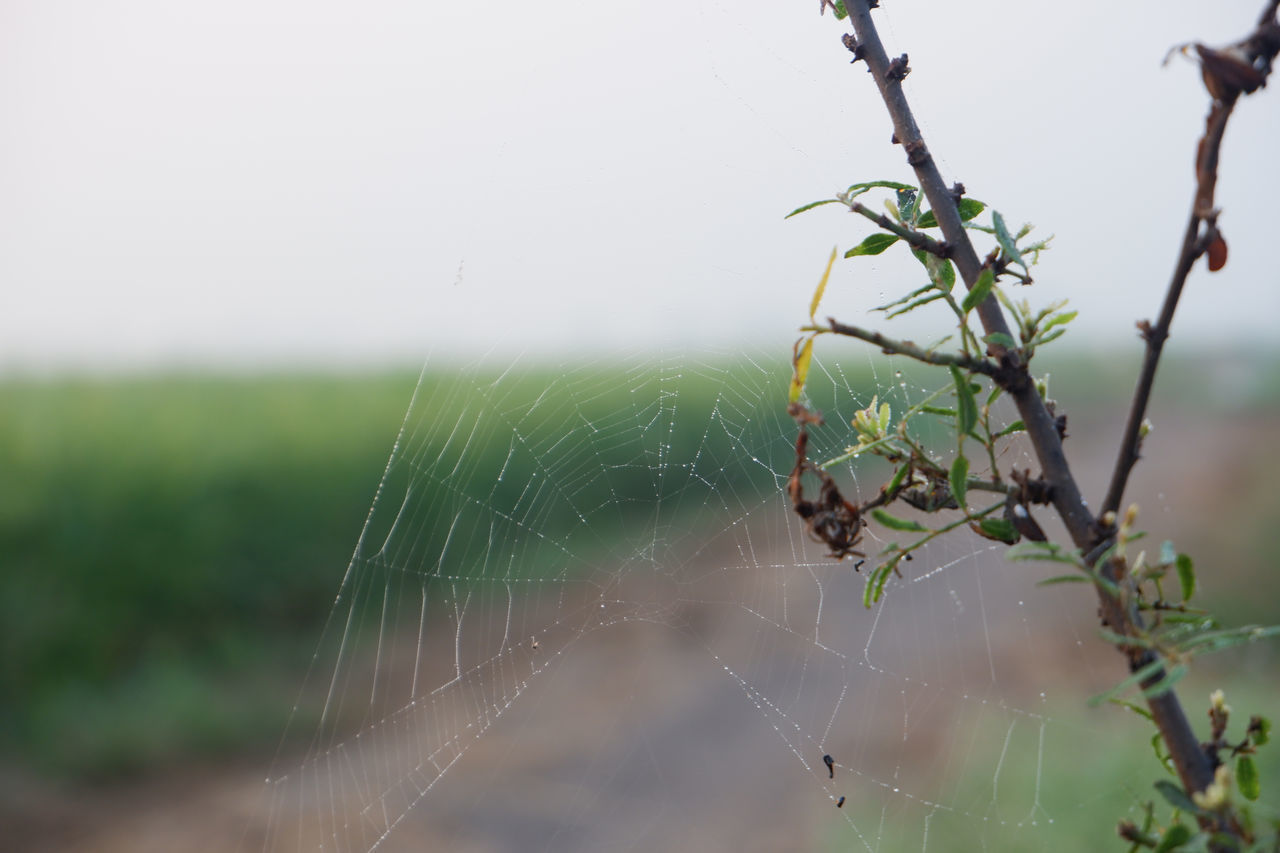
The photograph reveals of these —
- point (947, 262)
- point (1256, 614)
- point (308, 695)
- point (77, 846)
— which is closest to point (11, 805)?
point (77, 846)

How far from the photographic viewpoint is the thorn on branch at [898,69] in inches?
34.3

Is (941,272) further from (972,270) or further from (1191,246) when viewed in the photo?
(1191,246)

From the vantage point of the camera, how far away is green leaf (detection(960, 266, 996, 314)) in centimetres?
78

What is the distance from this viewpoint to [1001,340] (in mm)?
754

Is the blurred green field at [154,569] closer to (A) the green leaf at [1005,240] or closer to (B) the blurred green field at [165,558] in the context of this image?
(B) the blurred green field at [165,558]

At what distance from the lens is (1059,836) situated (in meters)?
3.86

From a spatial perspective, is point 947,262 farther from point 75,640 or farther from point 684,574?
point 684,574

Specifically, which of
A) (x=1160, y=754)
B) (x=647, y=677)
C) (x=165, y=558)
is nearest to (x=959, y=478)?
(x=1160, y=754)

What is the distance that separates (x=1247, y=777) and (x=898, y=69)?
0.71 m

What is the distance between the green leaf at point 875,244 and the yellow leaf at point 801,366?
9.0 inches

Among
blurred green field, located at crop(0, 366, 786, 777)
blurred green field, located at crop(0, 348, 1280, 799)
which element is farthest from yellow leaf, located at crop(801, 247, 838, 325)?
blurred green field, located at crop(0, 366, 786, 777)

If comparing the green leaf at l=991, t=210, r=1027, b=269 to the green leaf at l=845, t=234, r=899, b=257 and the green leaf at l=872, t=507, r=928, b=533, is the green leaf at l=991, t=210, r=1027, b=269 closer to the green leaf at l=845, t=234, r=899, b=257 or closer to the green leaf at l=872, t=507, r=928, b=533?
the green leaf at l=845, t=234, r=899, b=257

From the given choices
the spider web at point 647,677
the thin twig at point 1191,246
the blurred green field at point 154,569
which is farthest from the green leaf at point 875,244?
the blurred green field at point 154,569

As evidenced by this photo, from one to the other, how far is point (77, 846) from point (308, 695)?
6.31 feet
